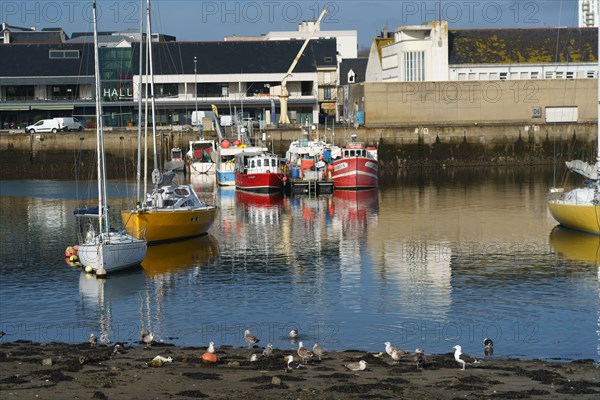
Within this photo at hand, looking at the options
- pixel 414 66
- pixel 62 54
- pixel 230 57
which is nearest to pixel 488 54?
pixel 414 66

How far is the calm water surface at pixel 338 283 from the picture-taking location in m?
25.0

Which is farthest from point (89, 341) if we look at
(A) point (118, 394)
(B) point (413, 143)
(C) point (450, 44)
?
(C) point (450, 44)

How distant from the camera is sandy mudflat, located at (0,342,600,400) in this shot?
18.2 meters

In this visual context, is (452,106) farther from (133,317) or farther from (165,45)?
(133,317)

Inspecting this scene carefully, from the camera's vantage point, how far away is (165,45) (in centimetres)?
9488

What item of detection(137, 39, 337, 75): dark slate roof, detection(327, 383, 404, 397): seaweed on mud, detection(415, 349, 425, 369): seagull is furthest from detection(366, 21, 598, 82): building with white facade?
detection(327, 383, 404, 397): seaweed on mud

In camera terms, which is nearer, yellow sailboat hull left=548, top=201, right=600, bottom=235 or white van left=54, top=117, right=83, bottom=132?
yellow sailboat hull left=548, top=201, right=600, bottom=235

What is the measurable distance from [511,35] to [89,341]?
6279cm

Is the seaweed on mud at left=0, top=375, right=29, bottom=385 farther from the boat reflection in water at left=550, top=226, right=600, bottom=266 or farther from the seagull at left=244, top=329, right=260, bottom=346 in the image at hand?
the boat reflection in water at left=550, top=226, right=600, bottom=266

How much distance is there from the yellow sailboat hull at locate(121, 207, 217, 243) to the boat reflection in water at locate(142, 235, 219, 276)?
331 mm

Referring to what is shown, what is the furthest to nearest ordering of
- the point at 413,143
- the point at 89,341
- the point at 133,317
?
the point at 413,143 < the point at 133,317 < the point at 89,341

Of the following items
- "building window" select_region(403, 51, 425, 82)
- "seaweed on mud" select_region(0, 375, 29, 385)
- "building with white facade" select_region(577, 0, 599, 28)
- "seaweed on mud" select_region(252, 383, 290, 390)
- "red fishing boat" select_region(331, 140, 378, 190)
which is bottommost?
"seaweed on mud" select_region(252, 383, 290, 390)

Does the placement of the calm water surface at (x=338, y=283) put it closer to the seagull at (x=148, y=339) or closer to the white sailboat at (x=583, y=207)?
the white sailboat at (x=583, y=207)

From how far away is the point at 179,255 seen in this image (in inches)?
1460
